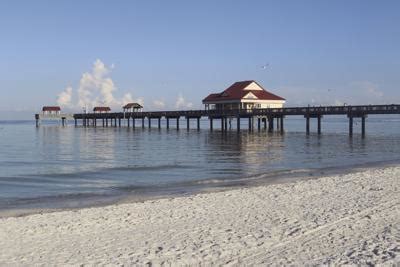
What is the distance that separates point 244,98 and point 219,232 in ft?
188

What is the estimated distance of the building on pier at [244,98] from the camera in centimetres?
6600

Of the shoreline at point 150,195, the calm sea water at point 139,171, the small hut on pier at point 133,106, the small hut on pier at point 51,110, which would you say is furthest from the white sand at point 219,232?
the small hut on pier at point 51,110

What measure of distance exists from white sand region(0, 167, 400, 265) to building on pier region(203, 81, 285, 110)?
175ft

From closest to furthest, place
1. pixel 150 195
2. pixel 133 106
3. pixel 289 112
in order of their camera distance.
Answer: pixel 150 195
pixel 289 112
pixel 133 106

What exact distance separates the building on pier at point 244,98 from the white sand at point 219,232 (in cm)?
5321

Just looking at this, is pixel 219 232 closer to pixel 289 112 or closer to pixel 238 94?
pixel 289 112

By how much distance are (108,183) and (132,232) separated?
8.92 metres

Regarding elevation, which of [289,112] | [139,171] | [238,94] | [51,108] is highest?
[238,94]

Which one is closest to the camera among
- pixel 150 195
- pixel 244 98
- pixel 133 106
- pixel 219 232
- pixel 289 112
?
pixel 219 232

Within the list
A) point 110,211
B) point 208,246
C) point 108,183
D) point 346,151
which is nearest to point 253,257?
point 208,246

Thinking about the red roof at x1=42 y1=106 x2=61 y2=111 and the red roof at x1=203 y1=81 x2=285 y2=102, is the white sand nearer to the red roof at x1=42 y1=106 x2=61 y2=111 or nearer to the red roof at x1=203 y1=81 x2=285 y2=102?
the red roof at x1=203 y1=81 x2=285 y2=102

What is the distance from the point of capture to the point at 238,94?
66.5 metres

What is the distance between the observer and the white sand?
718 centimetres

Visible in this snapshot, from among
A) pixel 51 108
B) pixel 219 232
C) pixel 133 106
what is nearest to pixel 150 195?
pixel 219 232
